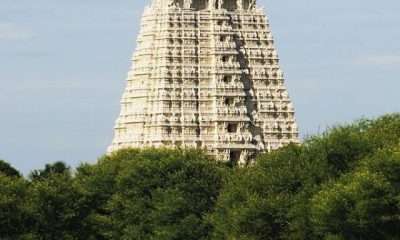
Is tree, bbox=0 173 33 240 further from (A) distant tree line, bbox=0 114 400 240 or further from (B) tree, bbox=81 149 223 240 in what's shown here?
(B) tree, bbox=81 149 223 240

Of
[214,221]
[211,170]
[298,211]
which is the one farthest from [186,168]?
[298,211]

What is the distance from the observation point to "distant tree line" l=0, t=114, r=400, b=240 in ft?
503

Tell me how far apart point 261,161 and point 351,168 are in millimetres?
15552

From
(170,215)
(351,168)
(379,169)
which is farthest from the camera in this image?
(170,215)

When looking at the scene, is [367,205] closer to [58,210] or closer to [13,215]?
[13,215]

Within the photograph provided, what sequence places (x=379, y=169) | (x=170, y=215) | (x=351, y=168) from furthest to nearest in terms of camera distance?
(x=170, y=215)
(x=351, y=168)
(x=379, y=169)

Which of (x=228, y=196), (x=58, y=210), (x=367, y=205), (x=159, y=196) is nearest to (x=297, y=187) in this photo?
(x=228, y=196)

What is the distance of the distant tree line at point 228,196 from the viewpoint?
503ft

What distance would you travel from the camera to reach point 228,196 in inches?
6747

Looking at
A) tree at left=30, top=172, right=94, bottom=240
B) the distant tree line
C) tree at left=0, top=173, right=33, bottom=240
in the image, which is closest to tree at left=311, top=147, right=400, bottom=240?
the distant tree line

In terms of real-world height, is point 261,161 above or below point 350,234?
above

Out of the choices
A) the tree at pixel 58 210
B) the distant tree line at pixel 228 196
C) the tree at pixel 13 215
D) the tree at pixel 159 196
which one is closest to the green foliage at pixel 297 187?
the distant tree line at pixel 228 196

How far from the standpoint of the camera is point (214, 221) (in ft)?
561

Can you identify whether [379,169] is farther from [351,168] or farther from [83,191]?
[83,191]
